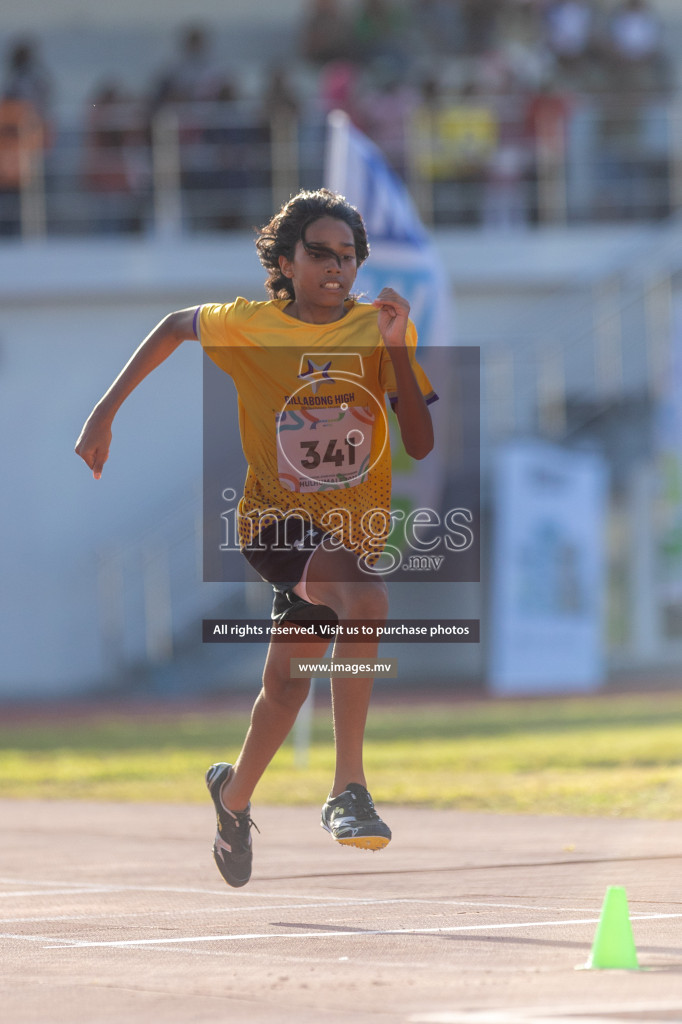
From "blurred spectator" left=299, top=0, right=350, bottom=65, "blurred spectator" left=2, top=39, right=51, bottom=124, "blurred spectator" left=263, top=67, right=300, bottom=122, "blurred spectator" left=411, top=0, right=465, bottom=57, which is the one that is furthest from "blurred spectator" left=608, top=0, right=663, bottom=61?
"blurred spectator" left=2, top=39, right=51, bottom=124

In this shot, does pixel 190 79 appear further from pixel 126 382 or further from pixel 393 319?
pixel 393 319

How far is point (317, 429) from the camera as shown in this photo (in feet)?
17.6

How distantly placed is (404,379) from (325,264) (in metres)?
0.44

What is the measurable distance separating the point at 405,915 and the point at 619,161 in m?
18.2

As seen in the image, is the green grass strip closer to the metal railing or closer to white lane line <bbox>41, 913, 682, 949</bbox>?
white lane line <bbox>41, 913, 682, 949</bbox>

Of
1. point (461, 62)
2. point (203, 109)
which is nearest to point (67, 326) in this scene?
point (203, 109)

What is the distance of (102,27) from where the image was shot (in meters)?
27.3

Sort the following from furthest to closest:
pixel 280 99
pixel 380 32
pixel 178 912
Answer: pixel 380 32 < pixel 280 99 < pixel 178 912

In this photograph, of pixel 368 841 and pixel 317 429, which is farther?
pixel 317 429

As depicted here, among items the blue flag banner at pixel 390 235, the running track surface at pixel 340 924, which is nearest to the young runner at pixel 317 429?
the running track surface at pixel 340 924

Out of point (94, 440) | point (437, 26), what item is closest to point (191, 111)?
point (437, 26)

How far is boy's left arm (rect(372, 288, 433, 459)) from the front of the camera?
204 inches

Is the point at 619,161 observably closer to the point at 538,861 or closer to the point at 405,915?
the point at 538,861

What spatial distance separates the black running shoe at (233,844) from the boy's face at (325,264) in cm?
150
